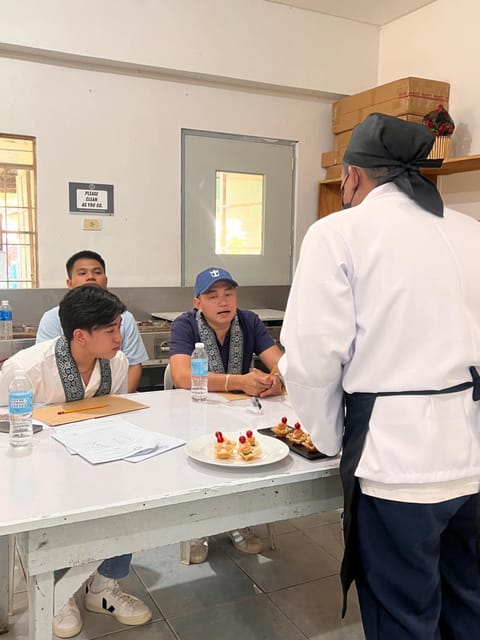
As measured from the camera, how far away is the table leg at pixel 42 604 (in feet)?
4.03

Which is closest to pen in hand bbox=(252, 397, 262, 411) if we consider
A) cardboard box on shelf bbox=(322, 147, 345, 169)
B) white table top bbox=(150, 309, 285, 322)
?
white table top bbox=(150, 309, 285, 322)

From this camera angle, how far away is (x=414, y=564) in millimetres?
1265

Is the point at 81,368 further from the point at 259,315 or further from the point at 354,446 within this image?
the point at 259,315

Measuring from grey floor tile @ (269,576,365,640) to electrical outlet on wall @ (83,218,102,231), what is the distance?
8.19 ft

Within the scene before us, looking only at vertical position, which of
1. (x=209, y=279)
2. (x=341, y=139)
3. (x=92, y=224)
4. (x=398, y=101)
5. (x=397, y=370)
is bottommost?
(x=397, y=370)

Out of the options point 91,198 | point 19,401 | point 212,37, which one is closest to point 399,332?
point 19,401

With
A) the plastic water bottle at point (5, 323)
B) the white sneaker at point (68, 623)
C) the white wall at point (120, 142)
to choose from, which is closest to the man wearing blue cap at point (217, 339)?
the white sneaker at point (68, 623)

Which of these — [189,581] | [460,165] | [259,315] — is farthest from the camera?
[259,315]

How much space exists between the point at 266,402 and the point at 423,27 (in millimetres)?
3129

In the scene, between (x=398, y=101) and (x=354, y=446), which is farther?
(x=398, y=101)

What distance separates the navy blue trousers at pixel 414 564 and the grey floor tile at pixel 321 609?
0.71 metres

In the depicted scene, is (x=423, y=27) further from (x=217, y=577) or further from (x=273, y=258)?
(x=217, y=577)

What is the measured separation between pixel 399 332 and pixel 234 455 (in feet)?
1.81

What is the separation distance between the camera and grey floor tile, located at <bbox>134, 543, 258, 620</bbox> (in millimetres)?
2164
